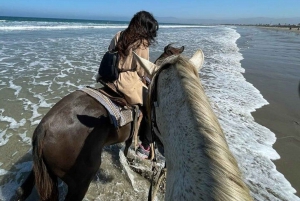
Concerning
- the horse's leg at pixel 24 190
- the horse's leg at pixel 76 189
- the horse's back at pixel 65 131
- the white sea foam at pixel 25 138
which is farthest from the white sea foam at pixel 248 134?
the white sea foam at pixel 25 138

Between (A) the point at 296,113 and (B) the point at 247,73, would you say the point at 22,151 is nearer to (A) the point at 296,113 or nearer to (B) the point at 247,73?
(A) the point at 296,113

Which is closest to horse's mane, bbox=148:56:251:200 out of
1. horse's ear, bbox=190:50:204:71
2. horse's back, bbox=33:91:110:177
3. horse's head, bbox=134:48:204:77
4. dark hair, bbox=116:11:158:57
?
horse's head, bbox=134:48:204:77

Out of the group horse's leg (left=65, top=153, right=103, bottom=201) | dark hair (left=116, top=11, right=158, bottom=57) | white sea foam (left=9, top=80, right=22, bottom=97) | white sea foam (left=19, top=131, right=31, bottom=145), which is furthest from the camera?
white sea foam (left=9, top=80, right=22, bottom=97)

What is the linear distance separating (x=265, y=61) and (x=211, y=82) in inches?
217

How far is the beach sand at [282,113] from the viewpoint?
378 cm

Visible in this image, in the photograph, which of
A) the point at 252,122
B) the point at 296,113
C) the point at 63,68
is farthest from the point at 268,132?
the point at 63,68

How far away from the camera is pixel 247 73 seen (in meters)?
9.78

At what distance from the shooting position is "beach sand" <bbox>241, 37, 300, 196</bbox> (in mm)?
3779

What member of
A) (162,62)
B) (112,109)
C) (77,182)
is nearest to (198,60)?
(162,62)

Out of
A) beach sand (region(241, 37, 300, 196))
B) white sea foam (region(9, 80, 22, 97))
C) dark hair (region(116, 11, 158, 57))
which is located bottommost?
beach sand (region(241, 37, 300, 196))

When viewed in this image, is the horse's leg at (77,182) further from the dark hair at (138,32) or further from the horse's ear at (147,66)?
the dark hair at (138,32)

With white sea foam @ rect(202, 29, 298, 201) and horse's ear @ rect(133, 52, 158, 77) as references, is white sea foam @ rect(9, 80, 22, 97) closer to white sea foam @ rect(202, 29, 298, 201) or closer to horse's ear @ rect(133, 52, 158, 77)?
white sea foam @ rect(202, 29, 298, 201)

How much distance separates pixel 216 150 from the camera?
90 cm

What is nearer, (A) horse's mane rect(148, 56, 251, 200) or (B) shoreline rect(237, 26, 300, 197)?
Answer: (A) horse's mane rect(148, 56, 251, 200)
